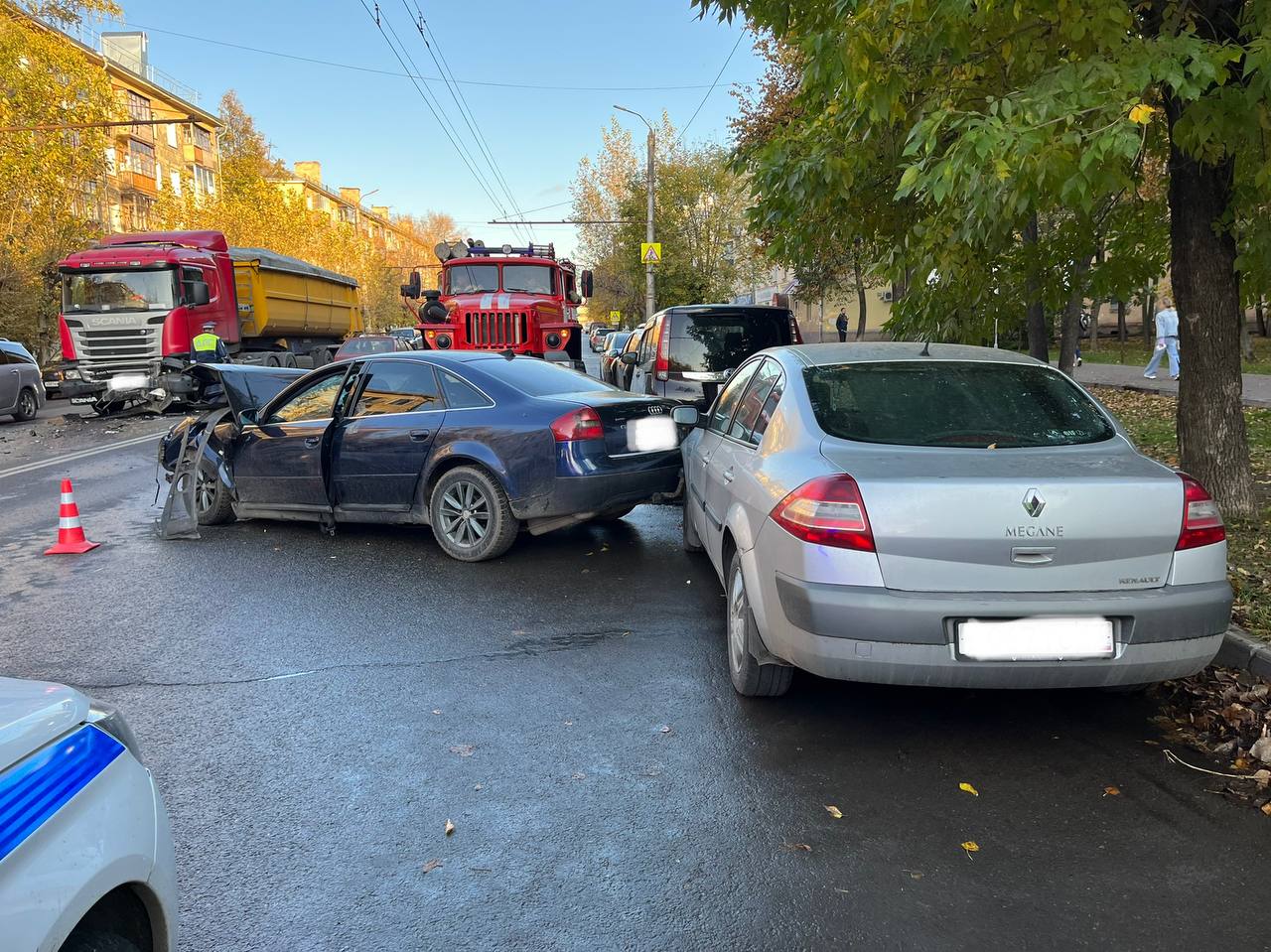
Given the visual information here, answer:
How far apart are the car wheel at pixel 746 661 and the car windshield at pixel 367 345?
891 inches

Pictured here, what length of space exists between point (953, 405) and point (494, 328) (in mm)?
13565

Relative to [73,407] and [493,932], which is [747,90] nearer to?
[73,407]

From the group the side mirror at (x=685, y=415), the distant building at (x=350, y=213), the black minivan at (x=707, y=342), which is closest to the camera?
the side mirror at (x=685, y=415)

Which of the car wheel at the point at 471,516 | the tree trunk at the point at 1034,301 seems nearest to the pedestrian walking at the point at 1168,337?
the tree trunk at the point at 1034,301

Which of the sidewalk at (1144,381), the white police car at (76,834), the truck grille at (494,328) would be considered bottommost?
the white police car at (76,834)

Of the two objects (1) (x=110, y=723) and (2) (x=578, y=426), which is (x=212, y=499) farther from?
(1) (x=110, y=723)

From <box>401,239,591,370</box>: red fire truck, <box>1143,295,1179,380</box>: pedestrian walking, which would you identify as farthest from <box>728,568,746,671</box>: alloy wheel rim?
<box>1143,295,1179,380</box>: pedestrian walking

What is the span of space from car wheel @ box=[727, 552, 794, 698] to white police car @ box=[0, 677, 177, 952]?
2641mm

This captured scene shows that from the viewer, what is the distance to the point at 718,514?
5.10 metres

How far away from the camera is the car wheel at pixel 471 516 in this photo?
7.04m

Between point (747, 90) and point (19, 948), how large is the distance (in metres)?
27.0

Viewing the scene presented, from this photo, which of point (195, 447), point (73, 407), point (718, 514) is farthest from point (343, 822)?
point (73, 407)

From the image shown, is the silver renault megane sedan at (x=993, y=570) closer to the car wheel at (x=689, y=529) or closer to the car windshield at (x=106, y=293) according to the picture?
the car wheel at (x=689, y=529)

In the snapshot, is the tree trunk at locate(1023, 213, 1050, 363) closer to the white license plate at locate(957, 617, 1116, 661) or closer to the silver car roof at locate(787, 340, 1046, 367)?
the silver car roof at locate(787, 340, 1046, 367)
